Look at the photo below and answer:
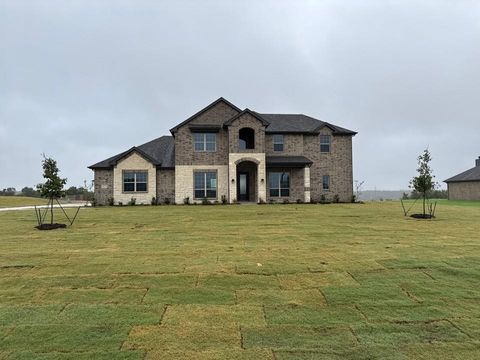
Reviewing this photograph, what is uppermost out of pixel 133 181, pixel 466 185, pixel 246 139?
pixel 246 139

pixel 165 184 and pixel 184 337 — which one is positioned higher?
pixel 165 184

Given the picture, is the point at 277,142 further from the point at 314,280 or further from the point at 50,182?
the point at 314,280

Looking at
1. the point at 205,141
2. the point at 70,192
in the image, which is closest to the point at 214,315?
the point at 205,141

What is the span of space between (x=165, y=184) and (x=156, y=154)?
3.36 m

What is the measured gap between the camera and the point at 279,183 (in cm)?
2884

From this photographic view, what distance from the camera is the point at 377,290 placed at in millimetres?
5598

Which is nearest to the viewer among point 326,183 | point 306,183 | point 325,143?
point 306,183

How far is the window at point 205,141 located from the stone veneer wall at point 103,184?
7625mm

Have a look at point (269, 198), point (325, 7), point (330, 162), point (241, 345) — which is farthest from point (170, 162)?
point (241, 345)

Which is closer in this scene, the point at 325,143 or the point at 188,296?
the point at 188,296

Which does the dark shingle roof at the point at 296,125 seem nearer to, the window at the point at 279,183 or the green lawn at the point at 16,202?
the window at the point at 279,183

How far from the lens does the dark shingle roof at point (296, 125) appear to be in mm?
29730

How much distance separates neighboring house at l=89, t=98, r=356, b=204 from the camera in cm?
2733

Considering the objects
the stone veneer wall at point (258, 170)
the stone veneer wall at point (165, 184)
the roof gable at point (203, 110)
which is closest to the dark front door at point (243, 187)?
the stone veneer wall at point (258, 170)
